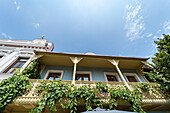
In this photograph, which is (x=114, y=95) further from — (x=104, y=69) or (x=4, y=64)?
(x=4, y=64)

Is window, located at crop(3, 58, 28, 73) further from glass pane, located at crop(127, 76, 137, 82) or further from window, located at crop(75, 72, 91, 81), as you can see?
glass pane, located at crop(127, 76, 137, 82)

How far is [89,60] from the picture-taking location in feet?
23.5

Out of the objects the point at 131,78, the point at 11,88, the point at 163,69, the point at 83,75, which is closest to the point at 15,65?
the point at 11,88

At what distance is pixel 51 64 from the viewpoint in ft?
25.3

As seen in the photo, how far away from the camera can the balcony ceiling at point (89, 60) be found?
6.64 metres

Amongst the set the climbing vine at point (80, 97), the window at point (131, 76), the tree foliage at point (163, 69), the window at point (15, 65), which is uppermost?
the window at point (15, 65)

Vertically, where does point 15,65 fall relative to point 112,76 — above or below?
above

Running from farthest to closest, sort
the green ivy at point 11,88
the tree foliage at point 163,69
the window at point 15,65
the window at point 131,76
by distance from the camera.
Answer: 1. the window at point 131,76
2. the window at point 15,65
3. the tree foliage at point 163,69
4. the green ivy at point 11,88

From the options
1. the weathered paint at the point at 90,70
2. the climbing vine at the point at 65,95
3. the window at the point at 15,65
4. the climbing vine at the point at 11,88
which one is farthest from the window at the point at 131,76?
the window at the point at 15,65

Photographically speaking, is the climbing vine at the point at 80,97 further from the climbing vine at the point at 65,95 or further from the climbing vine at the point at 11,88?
the climbing vine at the point at 11,88

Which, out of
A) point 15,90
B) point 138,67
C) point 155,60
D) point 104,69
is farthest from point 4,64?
point 138,67

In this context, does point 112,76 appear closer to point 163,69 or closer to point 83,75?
point 83,75

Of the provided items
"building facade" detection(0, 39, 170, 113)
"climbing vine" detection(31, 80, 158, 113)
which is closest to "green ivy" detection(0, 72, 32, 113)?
"climbing vine" detection(31, 80, 158, 113)

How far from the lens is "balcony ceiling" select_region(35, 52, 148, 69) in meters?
6.64
